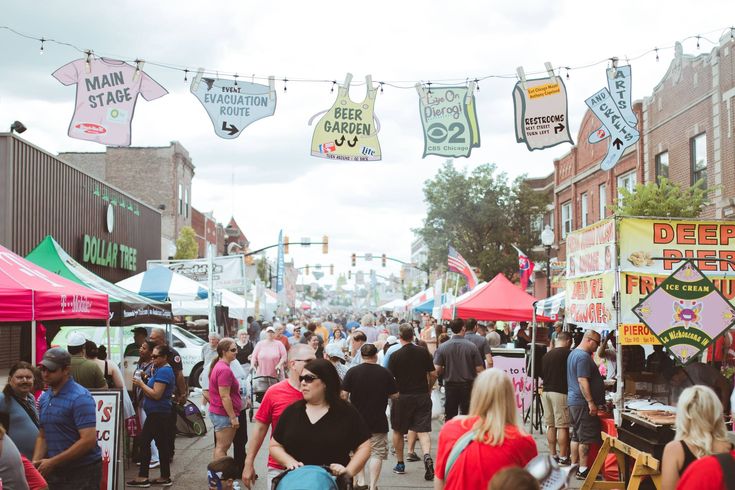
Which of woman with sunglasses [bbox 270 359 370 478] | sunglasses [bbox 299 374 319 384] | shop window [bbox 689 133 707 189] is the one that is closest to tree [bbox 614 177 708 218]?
shop window [bbox 689 133 707 189]

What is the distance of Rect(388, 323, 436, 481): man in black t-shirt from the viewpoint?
10.2 metres

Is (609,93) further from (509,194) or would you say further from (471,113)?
(509,194)

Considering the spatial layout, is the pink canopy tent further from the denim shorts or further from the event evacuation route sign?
the event evacuation route sign

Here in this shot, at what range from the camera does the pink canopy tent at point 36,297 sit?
7.31 metres

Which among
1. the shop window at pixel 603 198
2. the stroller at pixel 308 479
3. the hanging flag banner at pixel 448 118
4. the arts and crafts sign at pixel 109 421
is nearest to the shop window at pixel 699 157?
the shop window at pixel 603 198

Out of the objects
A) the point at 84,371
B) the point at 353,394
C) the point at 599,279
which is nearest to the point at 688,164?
the point at 599,279

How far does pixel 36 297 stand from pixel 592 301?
20.5 ft

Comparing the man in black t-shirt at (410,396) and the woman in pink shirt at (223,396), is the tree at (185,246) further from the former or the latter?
the woman in pink shirt at (223,396)

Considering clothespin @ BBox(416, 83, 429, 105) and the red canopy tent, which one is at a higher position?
clothespin @ BBox(416, 83, 429, 105)

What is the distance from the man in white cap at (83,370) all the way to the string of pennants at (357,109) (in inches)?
160

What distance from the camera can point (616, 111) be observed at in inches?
490

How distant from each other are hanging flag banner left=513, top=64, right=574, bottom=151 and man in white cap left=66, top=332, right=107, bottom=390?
7.76 metres

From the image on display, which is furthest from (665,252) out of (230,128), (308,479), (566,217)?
(566,217)

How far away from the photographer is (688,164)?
74.2ft
